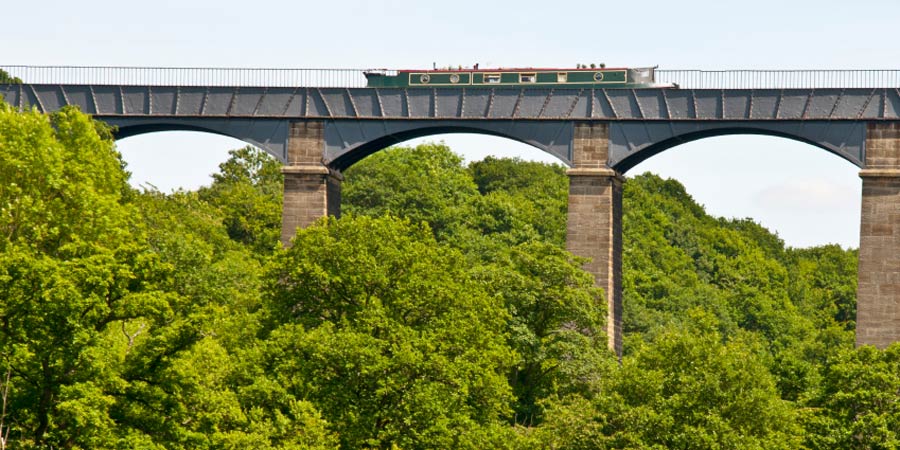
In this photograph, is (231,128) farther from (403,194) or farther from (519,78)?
(403,194)

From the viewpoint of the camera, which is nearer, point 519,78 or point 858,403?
point 858,403

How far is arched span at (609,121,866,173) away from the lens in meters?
81.7

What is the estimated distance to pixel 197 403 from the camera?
56688 mm

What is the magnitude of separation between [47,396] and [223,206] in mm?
71927

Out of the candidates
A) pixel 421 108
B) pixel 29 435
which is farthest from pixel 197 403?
pixel 421 108

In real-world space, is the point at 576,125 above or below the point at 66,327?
above

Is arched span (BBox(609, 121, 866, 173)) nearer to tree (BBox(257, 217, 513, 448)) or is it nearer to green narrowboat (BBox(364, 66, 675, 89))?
green narrowboat (BBox(364, 66, 675, 89))

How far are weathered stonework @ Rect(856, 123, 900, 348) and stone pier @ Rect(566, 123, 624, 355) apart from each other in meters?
11.1

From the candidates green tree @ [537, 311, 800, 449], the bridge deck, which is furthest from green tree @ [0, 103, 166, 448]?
the bridge deck

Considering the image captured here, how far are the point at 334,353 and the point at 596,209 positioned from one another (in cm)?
2168

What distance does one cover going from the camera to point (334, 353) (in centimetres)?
6475

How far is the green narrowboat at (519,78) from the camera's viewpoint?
8588 centimetres

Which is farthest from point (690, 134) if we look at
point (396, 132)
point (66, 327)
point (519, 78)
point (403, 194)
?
point (403, 194)

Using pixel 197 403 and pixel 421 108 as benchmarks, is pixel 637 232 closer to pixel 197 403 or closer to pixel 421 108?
pixel 421 108
